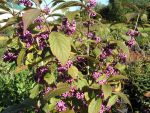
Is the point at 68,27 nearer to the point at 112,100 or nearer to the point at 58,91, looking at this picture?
the point at 58,91

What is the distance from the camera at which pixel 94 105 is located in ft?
9.62

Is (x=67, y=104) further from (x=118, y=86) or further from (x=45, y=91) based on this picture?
(x=118, y=86)

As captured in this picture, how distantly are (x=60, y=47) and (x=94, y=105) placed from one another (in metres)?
0.85

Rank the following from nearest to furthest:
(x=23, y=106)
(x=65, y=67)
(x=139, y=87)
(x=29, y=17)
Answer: (x=29, y=17)
(x=65, y=67)
(x=23, y=106)
(x=139, y=87)

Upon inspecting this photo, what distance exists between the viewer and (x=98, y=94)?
2.98 meters

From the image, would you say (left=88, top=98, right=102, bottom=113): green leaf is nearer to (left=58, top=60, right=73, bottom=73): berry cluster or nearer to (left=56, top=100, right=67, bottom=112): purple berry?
(left=56, top=100, right=67, bottom=112): purple berry

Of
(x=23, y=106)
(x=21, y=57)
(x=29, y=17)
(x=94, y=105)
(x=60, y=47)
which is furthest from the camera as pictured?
(x=23, y=106)

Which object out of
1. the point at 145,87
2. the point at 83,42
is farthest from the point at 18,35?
the point at 145,87

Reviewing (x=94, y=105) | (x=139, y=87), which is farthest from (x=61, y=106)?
(x=139, y=87)

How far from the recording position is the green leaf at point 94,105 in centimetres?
290

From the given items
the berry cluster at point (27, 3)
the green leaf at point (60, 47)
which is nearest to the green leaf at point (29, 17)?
the green leaf at point (60, 47)

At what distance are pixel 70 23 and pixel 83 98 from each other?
0.69 metres

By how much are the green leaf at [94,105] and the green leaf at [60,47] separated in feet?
2.55

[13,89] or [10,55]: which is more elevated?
[10,55]
